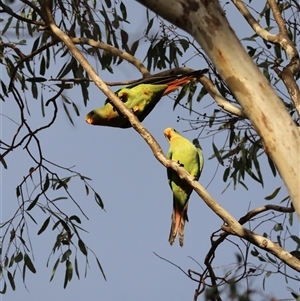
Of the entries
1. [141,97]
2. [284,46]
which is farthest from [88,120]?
[284,46]

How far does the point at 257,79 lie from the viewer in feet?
6.71

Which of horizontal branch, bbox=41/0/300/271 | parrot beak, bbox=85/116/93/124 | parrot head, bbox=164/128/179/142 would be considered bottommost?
horizontal branch, bbox=41/0/300/271

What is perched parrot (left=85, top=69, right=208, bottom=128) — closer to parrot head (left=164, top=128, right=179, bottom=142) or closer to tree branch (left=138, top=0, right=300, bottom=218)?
parrot head (left=164, top=128, right=179, bottom=142)

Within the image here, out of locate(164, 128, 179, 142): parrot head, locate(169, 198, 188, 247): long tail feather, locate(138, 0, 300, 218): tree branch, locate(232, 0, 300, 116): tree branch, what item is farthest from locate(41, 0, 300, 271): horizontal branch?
locate(164, 128, 179, 142): parrot head

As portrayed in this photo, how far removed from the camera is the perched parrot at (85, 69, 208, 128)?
3279 millimetres

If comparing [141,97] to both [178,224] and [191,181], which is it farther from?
[191,181]

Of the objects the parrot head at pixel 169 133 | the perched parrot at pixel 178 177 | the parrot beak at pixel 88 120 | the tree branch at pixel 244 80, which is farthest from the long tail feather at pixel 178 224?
the tree branch at pixel 244 80

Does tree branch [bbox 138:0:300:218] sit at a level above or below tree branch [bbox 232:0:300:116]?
below

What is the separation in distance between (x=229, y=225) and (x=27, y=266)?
6.05 feet

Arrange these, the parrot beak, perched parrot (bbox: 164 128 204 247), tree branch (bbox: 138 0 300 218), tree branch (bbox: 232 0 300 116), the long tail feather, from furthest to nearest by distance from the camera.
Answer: the parrot beak < perched parrot (bbox: 164 128 204 247) < the long tail feather < tree branch (bbox: 232 0 300 116) < tree branch (bbox: 138 0 300 218)

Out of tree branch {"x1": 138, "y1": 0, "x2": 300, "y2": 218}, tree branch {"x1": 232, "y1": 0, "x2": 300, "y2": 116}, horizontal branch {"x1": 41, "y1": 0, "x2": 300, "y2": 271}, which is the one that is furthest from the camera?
tree branch {"x1": 232, "y1": 0, "x2": 300, "y2": 116}

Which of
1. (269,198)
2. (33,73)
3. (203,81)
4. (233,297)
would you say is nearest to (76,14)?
(33,73)

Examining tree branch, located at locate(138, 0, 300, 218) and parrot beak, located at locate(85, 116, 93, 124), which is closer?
tree branch, located at locate(138, 0, 300, 218)

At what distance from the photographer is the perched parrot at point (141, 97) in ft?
10.8
